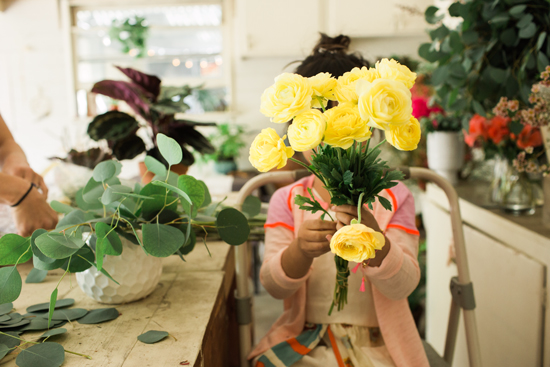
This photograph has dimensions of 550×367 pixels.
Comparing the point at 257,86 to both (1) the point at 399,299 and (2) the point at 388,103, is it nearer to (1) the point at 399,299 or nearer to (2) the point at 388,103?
(1) the point at 399,299

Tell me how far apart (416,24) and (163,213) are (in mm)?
2954

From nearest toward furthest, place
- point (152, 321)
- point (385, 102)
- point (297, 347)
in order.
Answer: point (385, 102) < point (152, 321) < point (297, 347)

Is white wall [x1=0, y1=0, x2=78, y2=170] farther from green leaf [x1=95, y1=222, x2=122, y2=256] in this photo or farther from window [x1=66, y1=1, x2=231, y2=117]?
green leaf [x1=95, y1=222, x2=122, y2=256]

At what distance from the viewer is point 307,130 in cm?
50

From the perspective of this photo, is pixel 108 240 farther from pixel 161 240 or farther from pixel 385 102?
pixel 385 102

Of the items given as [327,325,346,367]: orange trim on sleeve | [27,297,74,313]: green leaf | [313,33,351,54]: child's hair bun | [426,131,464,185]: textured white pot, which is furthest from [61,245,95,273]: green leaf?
[426,131,464,185]: textured white pot

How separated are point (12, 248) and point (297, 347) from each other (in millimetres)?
589

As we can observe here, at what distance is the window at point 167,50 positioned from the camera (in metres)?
3.50

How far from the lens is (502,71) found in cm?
115

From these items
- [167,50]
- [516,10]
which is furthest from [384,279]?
[167,50]

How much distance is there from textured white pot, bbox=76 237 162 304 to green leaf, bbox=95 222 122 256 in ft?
0.24

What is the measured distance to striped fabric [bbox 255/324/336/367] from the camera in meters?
0.86

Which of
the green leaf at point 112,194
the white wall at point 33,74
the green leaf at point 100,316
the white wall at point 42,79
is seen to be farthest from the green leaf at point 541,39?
the white wall at point 33,74

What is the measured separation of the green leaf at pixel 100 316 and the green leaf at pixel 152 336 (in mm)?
97
